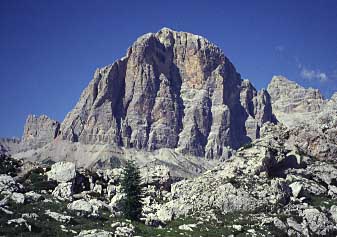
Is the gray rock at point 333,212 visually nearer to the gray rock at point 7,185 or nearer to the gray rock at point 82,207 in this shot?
the gray rock at point 82,207

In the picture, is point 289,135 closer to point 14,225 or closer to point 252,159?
point 252,159

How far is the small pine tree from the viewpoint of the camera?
5494 centimetres

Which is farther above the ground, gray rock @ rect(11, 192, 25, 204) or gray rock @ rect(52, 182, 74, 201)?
gray rock @ rect(52, 182, 74, 201)

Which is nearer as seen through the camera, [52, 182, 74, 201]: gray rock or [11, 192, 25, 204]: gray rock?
[11, 192, 25, 204]: gray rock

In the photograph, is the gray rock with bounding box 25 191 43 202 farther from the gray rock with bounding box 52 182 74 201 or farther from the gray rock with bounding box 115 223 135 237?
the gray rock with bounding box 52 182 74 201

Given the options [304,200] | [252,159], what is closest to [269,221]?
[304,200]

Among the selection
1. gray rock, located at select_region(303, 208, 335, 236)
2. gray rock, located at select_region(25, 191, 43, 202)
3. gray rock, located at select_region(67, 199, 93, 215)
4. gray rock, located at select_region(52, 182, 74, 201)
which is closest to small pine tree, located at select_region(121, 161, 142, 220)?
gray rock, located at select_region(67, 199, 93, 215)

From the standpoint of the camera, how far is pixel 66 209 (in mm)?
49094

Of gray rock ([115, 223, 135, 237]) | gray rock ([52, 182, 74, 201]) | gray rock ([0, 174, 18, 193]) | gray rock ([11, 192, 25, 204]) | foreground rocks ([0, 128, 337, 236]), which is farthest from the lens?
gray rock ([52, 182, 74, 201])

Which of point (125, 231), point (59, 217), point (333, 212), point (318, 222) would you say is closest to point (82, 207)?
point (59, 217)

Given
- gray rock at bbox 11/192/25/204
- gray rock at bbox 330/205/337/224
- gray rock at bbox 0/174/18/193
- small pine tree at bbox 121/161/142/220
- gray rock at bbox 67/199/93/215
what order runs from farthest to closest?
gray rock at bbox 330/205/337/224 < small pine tree at bbox 121/161/142/220 < gray rock at bbox 0/174/18/193 < gray rock at bbox 67/199/93/215 < gray rock at bbox 11/192/25/204

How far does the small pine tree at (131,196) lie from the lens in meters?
54.9

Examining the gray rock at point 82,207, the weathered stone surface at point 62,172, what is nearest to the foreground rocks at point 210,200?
the weathered stone surface at point 62,172

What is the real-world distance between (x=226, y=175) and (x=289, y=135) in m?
27.6
